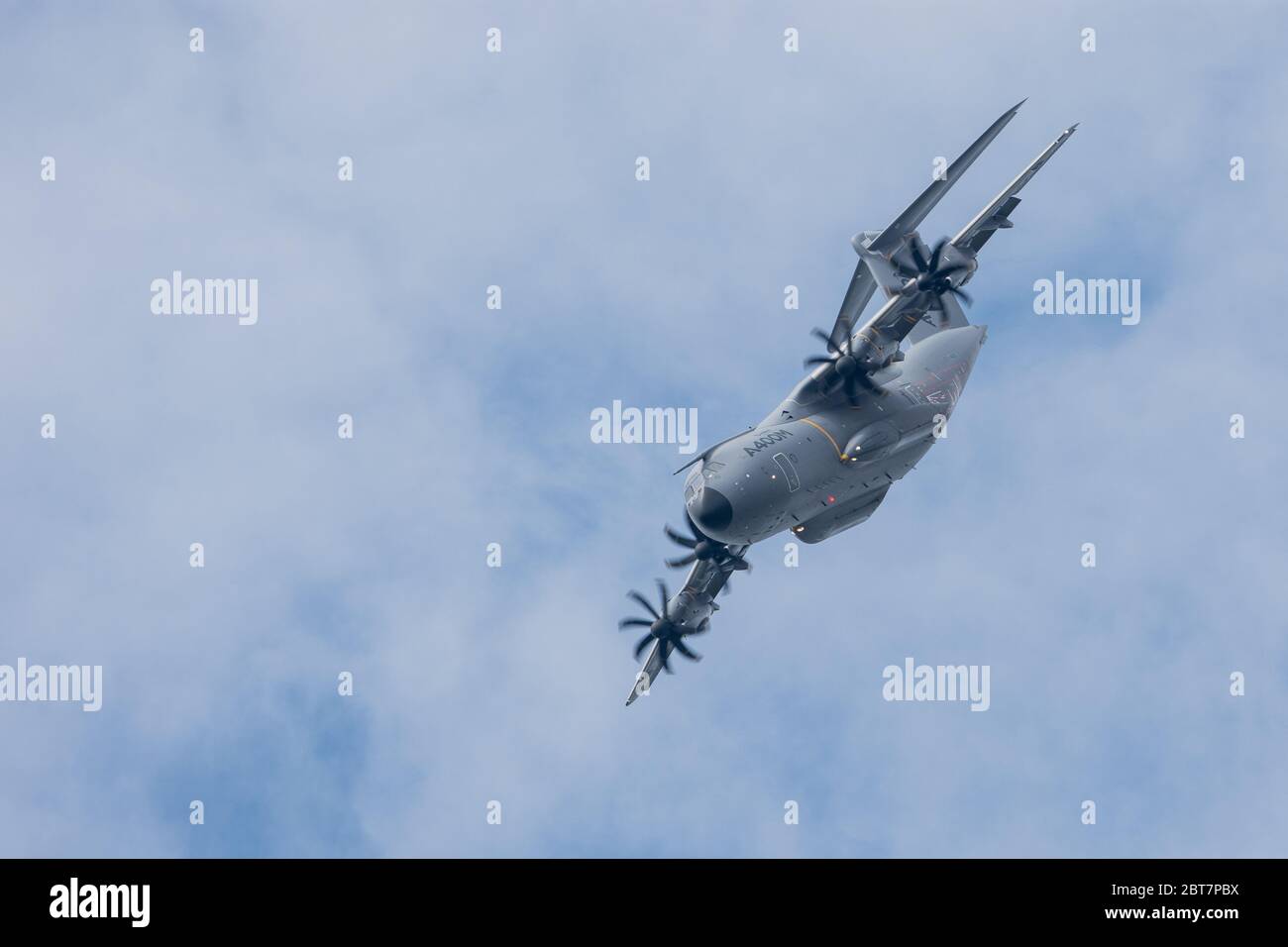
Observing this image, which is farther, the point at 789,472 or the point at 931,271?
the point at 931,271

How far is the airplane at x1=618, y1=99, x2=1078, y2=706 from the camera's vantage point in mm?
57625

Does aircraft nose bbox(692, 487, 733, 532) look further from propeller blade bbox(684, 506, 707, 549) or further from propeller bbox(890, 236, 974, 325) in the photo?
propeller bbox(890, 236, 974, 325)

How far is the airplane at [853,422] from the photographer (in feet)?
189

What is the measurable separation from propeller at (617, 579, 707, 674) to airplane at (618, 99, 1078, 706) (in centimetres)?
4

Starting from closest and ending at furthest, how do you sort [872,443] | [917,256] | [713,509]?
[713,509] < [872,443] < [917,256]

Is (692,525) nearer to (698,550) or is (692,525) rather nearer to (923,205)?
(698,550)

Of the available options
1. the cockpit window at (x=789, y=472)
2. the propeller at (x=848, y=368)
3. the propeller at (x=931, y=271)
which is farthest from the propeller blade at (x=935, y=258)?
the cockpit window at (x=789, y=472)

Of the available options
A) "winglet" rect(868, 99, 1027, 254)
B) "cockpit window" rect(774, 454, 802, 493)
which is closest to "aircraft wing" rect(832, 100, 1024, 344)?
"winglet" rect(868, 99, 1027, 254)

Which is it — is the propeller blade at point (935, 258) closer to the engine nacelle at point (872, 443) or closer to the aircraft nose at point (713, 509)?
the engine nacelle at point (872, 443)

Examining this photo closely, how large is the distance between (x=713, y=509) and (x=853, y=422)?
22.2ft

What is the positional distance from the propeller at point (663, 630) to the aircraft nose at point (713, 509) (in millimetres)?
9321

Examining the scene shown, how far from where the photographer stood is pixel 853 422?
60.5 meters

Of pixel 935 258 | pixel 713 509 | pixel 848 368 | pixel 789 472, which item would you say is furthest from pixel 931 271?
pixel 713 509

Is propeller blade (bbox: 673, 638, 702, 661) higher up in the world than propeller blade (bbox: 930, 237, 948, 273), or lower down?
lower down
